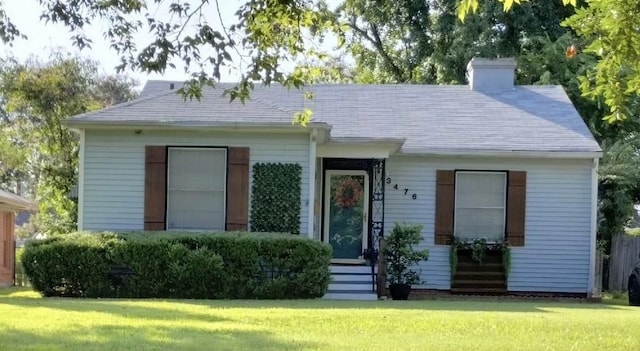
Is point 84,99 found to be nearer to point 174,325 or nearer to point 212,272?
point 212,272

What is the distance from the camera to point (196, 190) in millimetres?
15344

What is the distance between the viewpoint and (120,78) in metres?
35.1

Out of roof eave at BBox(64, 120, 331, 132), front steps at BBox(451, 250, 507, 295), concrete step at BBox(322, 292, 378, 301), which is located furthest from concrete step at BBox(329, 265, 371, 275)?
roof eave at BBox(64, 120, 331, 132)

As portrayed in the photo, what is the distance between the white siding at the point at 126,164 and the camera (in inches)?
598

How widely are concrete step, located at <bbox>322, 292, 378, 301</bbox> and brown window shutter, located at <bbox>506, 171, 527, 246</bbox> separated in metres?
3.54

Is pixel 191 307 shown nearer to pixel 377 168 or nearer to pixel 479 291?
pixel 377 168

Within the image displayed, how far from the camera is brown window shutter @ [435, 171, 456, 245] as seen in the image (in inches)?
671

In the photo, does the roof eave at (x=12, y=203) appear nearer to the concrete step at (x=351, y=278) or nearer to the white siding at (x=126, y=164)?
the white siding at (x=126, y=164)

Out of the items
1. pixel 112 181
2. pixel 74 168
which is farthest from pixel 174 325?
pixel 74 168

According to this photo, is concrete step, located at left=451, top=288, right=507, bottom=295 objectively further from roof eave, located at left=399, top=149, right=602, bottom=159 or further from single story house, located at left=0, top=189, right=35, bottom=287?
single story house, located at left=0, top=189, right=35, bottom=287

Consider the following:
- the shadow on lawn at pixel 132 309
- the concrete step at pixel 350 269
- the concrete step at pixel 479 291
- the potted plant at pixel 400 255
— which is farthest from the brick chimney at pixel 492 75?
the shadow on lawn at pixel 132 309

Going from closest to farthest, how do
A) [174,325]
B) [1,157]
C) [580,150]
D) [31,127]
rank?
[174,325] → [580,150] → [31,127] → [1,157]

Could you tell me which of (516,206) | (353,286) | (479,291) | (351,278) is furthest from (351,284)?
(516,206)

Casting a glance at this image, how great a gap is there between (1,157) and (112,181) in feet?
58.0
